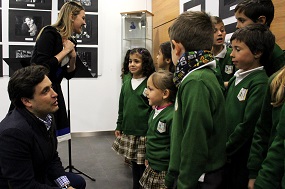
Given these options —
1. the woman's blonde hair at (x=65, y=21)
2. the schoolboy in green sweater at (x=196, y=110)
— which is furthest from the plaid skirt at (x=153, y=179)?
the woman's blonde hair at (x=65, y=21)

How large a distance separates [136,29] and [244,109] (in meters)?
3.62

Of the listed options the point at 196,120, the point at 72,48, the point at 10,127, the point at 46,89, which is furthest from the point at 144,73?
the point at 196,120

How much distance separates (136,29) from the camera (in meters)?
4.88

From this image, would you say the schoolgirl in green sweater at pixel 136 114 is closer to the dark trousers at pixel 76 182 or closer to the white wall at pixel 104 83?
the dark trousers at pixel 76 182

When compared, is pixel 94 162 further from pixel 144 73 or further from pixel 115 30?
pixel 115 30

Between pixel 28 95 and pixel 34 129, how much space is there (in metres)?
0.19

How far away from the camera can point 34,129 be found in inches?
61.6

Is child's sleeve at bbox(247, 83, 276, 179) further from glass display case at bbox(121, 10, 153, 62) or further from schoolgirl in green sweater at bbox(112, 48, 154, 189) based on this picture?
glass display case at bbox(121, 10, 153, 62)

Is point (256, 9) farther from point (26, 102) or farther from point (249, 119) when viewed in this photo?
point (26, 102)

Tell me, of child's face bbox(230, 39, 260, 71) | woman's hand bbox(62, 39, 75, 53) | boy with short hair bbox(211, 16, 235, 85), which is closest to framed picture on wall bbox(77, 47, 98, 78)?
woman's hand bbox(62, 39, 75, 53)

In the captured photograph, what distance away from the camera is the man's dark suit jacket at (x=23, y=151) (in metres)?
1.46

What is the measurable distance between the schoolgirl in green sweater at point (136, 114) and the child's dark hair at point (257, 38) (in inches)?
48.4

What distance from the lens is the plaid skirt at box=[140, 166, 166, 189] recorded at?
1969 mm

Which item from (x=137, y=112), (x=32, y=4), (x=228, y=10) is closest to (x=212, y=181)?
(x=137, y=112)
